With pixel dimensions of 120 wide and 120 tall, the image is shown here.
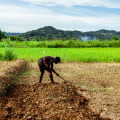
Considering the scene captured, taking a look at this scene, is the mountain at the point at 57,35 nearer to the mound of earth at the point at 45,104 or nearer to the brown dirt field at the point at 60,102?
the brown dirt field at the point at 60,102

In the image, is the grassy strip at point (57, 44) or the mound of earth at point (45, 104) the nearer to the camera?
the mound of earth at point (45, 104)

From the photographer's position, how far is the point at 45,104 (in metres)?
3.84

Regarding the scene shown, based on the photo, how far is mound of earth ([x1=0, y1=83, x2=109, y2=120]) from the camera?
3.40 meters

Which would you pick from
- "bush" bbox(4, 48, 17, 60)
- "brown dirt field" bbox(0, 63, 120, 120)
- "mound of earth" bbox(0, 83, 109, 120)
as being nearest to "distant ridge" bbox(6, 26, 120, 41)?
"bush" bbox(4, 48, 17, 60)

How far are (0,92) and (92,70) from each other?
182 inches

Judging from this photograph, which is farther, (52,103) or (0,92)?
(0,92)

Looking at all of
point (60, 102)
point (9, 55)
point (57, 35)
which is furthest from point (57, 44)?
point (60, 102)

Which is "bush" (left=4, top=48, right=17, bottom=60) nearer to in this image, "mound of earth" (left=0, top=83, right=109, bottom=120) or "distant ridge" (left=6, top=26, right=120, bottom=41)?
"distant ridge" (left=6, top=26, right=120, bottom=41)

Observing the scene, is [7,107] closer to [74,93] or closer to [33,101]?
[33,101]

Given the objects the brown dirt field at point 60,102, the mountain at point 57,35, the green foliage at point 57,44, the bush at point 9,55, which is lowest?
the brown dirt field at point 60,102

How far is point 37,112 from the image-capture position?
11.5 feet

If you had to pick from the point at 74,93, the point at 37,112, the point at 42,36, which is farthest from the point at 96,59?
the point at 37,112

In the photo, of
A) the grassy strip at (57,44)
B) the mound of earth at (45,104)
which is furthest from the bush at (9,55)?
the mound of earth at (45,104)

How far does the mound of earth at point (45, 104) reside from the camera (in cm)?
340
